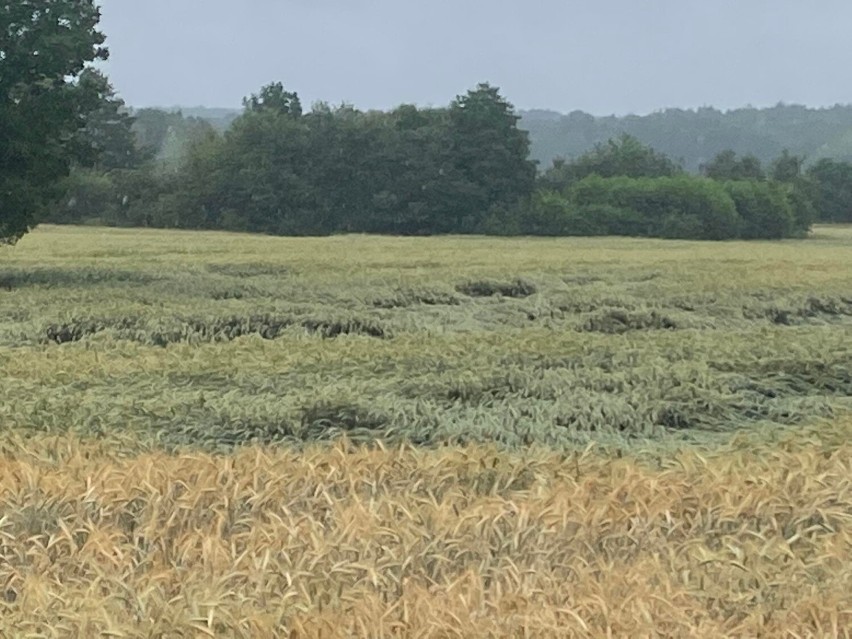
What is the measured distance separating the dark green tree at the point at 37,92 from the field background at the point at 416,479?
650cm

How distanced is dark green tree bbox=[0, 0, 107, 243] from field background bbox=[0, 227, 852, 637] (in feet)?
21.3

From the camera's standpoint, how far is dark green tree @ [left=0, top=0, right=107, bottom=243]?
14742 millimetres

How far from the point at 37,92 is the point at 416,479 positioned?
1303cm

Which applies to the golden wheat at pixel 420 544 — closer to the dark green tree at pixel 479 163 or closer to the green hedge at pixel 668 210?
the green hedge at pixel 668 210

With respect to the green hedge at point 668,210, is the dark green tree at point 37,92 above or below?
above

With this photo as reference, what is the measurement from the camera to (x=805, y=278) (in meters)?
15.7

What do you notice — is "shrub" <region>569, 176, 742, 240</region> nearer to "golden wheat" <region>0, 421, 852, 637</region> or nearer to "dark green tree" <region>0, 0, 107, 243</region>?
"dark green tree" <region>0, 0, 107, 243</region>

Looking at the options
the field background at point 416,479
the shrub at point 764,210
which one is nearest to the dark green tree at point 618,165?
the shrub at point 764,210

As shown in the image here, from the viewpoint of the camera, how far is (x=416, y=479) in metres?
4.33

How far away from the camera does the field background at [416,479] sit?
318cm

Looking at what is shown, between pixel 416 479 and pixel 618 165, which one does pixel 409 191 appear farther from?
pixel 416 479

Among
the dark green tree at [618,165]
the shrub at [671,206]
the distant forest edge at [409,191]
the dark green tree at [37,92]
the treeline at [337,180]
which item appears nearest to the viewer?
the dark green tree at [37,92]

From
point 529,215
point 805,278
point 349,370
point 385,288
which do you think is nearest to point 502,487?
point 349,370

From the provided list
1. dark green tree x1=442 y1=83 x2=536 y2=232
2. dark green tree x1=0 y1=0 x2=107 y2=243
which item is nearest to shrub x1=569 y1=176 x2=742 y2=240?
dark green tree x1=442 y1=83 x2=536 y2=232
